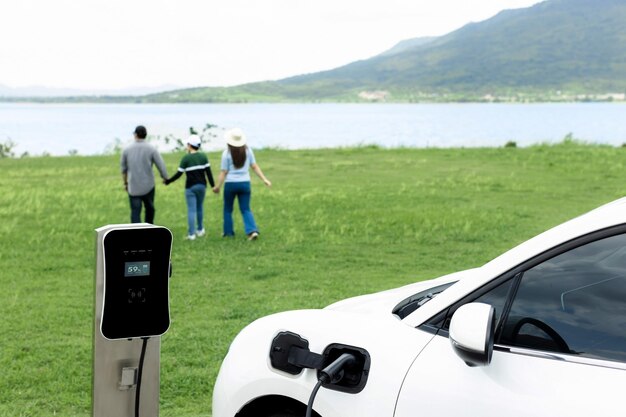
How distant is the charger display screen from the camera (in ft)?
15.3

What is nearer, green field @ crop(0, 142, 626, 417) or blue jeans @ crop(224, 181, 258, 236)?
green field @ crop(0, 142, 626, 417)

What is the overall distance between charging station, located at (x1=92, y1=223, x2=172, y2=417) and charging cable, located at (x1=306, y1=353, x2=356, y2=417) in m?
1.38

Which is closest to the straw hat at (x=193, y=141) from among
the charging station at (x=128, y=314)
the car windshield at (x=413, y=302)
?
the charging station at (x=128, y=314)

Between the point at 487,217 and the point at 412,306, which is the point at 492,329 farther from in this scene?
the point at 487,217

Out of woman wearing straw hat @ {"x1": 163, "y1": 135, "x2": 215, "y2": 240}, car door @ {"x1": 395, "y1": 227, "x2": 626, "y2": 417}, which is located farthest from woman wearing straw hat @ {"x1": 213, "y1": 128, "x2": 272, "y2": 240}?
car door @ {"x1": 395, "y1": 227, "x2": 626, "y2": 417}

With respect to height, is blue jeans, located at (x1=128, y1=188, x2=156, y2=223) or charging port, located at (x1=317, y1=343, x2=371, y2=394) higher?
charging port, located at (x1=317, y1=343, x2=371, y2=394)

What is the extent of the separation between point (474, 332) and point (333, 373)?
2.31 feet

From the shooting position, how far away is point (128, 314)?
15.3 feet

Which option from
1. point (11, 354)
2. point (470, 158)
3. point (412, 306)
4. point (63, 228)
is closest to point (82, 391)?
point (11, 354)

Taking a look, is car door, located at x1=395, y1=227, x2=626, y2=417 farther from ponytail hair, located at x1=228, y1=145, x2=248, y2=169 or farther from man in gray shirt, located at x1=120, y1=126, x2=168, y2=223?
man in gray shirt, located at x1=120, y1=126, x2=168, y2=223

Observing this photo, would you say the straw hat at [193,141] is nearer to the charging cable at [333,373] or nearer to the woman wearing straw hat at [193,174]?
the woman wearing straw hat at [193,174]

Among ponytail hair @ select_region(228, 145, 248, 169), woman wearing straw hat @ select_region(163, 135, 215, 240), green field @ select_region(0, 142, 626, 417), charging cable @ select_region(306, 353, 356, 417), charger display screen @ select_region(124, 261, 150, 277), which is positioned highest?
charger display screen @ select_region(124, 261, 150, 277)

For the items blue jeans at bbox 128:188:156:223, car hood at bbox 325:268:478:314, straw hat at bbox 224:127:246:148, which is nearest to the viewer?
car hood at bbox 325:268:478:314

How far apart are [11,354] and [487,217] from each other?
10698 millimetres
